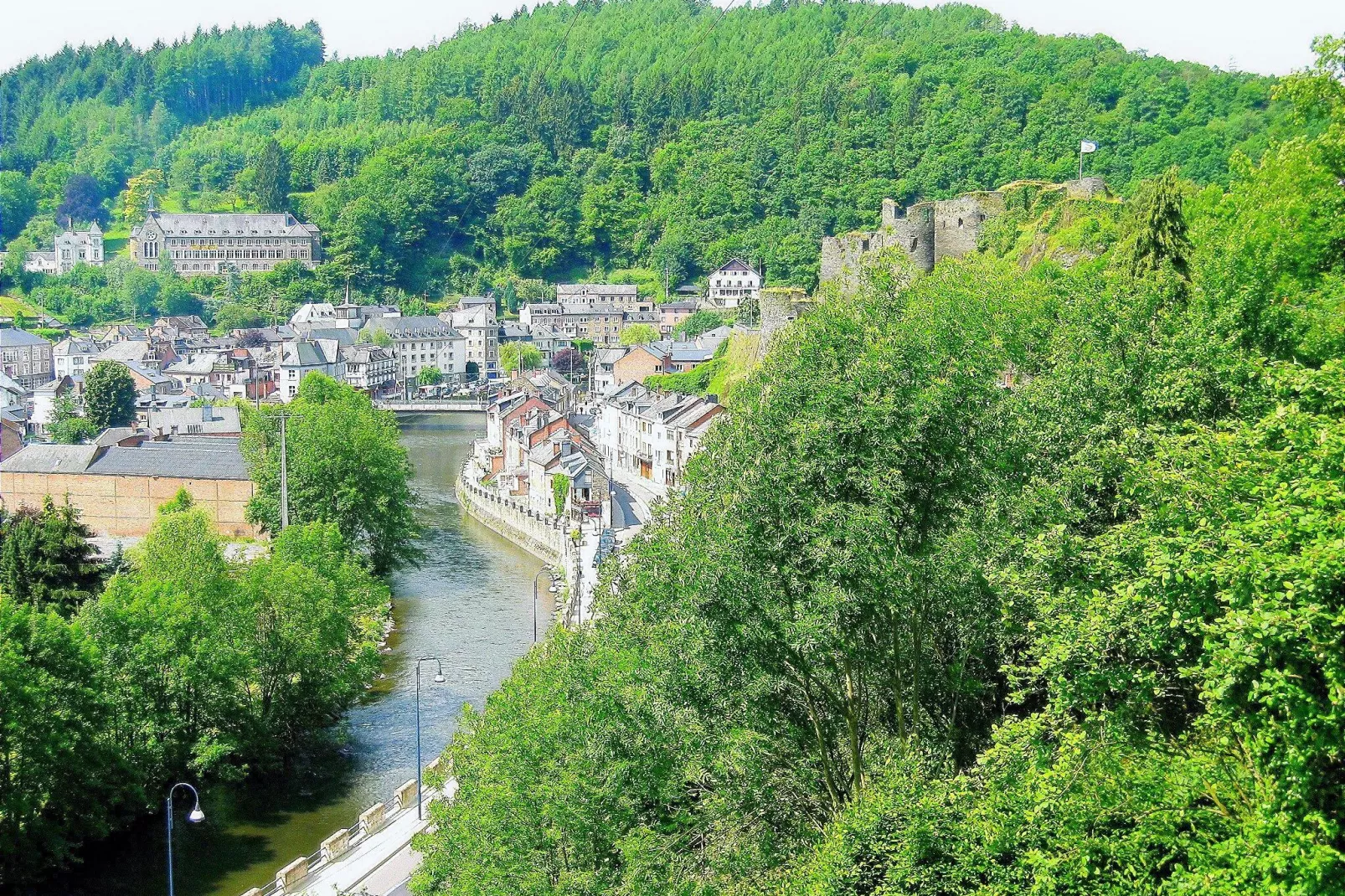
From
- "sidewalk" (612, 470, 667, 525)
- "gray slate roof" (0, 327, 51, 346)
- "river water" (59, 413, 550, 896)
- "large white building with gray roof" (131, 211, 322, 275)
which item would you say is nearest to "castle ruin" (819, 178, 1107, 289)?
"sidewalk" (612, 470, 667, 525)

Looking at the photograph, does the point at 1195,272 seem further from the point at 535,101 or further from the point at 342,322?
the point at 535,101

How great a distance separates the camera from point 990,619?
38.6 feet

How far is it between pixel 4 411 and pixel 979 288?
53619mm

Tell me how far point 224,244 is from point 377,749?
88447 millimetres

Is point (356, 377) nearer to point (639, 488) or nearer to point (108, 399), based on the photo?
point (108, 399)

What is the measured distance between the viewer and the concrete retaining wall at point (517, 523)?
39812mm

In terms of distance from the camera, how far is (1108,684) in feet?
29.2

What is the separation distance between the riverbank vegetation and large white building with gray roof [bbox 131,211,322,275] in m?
80.0

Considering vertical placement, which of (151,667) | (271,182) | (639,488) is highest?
(271,182)

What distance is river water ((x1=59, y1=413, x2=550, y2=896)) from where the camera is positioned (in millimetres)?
19719

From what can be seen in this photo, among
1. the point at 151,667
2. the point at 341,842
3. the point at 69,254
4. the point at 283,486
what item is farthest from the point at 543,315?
the point at 341,842

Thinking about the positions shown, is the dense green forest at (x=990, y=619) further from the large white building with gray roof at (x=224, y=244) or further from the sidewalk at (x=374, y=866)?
the large white building with gray roof at (x=224, y=244)

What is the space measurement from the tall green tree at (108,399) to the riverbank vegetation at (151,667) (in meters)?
29.4

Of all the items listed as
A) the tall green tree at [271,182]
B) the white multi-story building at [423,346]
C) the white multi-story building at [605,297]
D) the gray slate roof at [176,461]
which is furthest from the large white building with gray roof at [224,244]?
the gray slate roof at [176,461]
